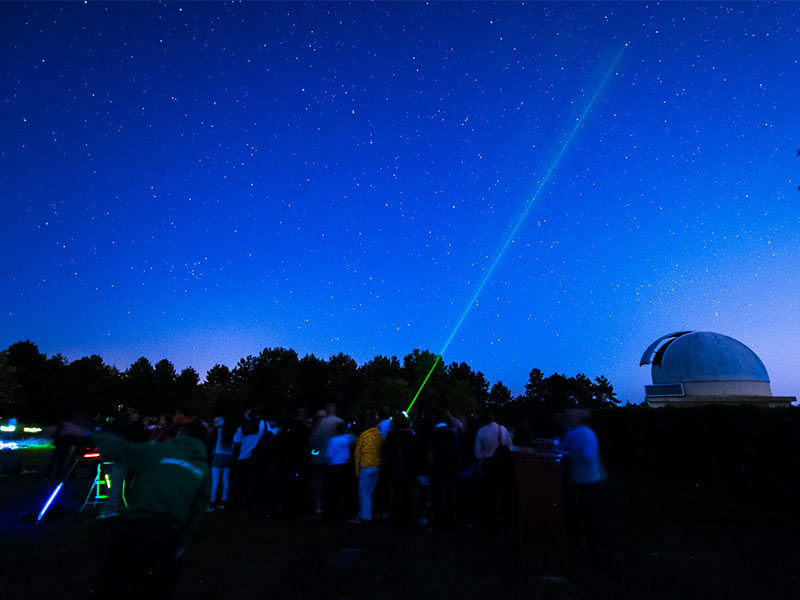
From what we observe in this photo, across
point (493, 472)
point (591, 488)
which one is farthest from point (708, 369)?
point (591, 488)

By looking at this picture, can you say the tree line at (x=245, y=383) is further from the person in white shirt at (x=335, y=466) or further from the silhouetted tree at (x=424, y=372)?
the person in white shirt at (x=335, y=466)

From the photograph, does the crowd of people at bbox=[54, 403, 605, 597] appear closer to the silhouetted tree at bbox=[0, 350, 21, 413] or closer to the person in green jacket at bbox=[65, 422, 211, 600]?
the person in green jacket at bbox=[65, 422, 211, 600]

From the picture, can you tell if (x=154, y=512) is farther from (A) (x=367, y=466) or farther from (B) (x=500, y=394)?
(B) (x=500, y=394)

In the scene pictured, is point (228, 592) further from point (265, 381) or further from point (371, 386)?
point (265, 381)

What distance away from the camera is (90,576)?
17.1 feet

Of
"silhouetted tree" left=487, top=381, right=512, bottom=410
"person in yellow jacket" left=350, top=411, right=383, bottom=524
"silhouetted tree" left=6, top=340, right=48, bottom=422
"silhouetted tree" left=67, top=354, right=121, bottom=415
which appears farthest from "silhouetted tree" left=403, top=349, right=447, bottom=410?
"person in yellow jacket" left=350, top=411, right=383, bottom=524

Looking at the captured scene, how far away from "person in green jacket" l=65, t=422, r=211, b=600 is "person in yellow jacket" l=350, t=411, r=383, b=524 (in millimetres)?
5305

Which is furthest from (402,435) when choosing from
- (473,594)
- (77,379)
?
(77,379)

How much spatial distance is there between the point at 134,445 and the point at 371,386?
64407 millimetres

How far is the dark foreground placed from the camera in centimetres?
500

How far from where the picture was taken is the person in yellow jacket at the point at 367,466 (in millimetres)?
8086

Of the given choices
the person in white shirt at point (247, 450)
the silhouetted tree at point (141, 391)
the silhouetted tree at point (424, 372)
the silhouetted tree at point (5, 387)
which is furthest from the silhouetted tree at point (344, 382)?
the person in white shirt at point (247, 450)

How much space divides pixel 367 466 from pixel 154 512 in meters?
5.78

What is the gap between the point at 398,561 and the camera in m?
5.95
